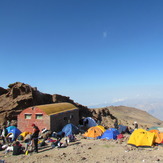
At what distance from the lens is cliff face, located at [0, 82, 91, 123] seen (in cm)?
2711

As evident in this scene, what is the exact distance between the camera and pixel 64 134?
19703 millimetres

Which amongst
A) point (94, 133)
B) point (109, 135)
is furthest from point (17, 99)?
point (109, 135)

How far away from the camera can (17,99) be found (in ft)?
96.6

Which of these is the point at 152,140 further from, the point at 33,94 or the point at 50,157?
the point at 33,94

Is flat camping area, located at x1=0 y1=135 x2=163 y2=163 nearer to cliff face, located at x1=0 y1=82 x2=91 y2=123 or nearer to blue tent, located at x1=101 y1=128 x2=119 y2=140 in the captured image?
blue tent, located at x1=101 y1=128 x2=119 y2=140

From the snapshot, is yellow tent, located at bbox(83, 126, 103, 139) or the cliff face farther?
the cliff face

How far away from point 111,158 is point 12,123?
20.0 m

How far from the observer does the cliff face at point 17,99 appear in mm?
27109

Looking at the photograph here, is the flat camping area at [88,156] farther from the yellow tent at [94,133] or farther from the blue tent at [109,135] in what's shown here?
the yellow tent at [94,133]

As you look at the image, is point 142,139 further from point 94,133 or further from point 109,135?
point 94,133

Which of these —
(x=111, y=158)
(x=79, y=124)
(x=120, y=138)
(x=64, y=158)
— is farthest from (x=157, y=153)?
(x=79, y=124)

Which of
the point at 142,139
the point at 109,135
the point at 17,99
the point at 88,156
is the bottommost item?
the point at 109,135

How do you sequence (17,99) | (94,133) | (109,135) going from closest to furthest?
(109,135), (94,133), (17,99)

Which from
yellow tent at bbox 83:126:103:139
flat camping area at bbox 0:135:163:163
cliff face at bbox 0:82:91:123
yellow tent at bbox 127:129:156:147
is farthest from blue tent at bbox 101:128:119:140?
cliff face at bbox 0:82:91:123
